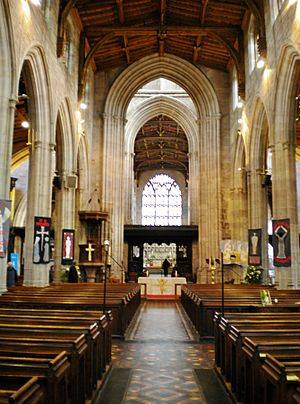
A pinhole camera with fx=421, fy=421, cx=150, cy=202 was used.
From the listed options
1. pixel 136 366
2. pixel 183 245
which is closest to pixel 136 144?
pixel 183 245

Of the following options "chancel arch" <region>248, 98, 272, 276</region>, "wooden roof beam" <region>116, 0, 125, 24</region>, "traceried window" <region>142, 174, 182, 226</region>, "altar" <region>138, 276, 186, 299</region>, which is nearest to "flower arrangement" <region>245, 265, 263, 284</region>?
"chancel arch" <region>248, 98, 272, 276</region>

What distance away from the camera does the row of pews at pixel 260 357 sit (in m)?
2.65

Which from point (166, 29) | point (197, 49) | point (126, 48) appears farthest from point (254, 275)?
point (126, 48)

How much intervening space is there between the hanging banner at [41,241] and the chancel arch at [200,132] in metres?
8.17

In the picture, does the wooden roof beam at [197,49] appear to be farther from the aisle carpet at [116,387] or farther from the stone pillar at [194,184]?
the aisle carpet at [116,387]

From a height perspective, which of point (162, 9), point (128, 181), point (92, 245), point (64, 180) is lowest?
point (92, 245)

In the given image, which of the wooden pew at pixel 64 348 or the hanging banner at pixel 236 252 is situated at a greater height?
the hanging banner at pixel 236 252

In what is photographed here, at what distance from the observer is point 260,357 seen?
3.25 m

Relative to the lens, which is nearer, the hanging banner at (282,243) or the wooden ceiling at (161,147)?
the hanging banner at (282,243)

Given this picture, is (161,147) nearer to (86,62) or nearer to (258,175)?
(86,62)

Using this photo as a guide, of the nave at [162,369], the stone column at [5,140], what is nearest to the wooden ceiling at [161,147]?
the stone column at [5,140]

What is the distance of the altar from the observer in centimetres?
1695

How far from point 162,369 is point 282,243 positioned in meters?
7.03

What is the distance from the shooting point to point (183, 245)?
2467 centimetres
